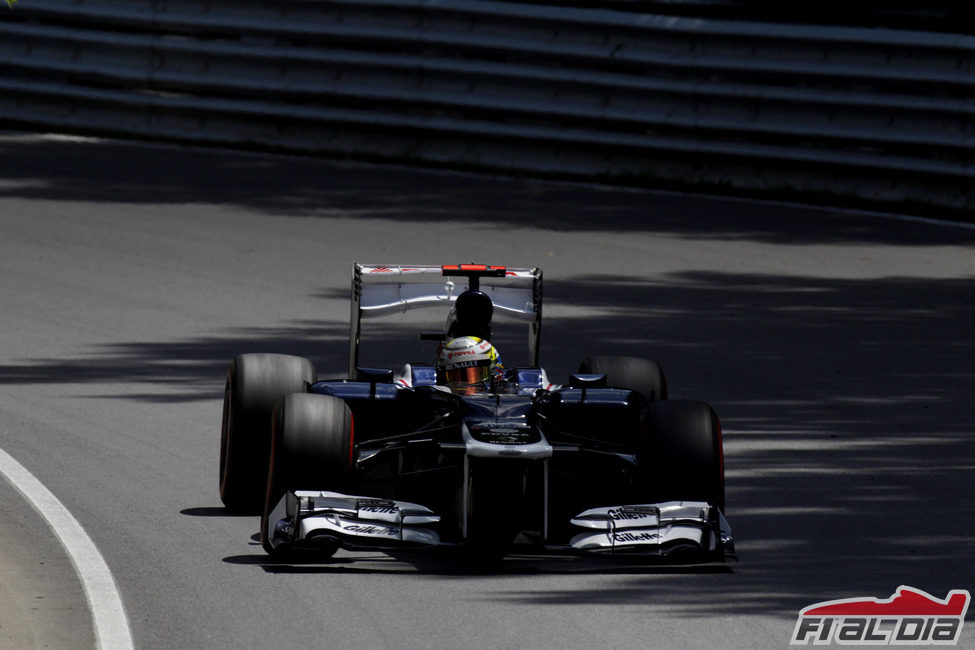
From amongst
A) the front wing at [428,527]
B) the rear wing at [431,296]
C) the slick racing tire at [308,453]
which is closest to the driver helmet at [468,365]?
the rear wing at [431,296]

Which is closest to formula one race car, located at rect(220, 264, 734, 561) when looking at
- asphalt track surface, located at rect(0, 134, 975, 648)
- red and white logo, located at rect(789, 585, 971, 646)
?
asphalt track surface, located at rect(0, 134, 975, 648)

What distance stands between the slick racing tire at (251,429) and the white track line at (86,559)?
709 millimetres

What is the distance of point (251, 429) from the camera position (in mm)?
8195

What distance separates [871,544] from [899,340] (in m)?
5.56

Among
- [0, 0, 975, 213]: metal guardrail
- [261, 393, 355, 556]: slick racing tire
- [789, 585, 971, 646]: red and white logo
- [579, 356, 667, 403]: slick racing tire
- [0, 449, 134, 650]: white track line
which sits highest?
[0, 0, 975, 213]: metal guardrail

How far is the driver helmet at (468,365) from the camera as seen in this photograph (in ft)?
27.9

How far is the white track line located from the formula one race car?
2.25ft

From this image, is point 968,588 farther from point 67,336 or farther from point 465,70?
point 465,70

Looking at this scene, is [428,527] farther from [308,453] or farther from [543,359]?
[543,359]

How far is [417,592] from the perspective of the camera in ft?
22.9

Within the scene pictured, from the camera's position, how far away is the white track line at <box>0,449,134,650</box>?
6.39 m

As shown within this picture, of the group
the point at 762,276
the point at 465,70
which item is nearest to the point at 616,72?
the point at 465,70

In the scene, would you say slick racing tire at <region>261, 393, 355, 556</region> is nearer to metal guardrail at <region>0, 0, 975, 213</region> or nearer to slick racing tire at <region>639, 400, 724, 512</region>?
slick racing tire at <region>639, 400, 724, 512</region>

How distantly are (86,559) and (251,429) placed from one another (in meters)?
1.10
